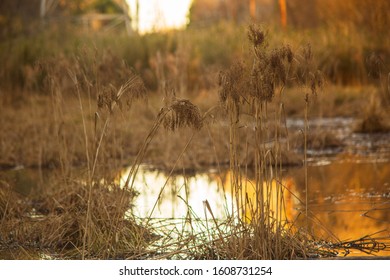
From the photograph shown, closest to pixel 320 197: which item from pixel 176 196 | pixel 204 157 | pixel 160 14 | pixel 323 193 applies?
pixel 323 193

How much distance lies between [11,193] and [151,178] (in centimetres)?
173

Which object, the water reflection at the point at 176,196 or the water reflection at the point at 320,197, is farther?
the water reflection at the point at 176,196

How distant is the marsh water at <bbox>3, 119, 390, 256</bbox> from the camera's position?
13.6 feet

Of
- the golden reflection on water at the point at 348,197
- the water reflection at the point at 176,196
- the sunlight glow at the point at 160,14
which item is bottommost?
the water reflection at the point at 176,196

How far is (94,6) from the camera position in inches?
783

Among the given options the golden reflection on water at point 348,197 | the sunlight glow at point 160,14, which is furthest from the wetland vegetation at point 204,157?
the sunlight glow at point 160,14

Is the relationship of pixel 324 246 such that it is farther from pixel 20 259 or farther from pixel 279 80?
pixel 20 259

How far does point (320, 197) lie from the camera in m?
5.07

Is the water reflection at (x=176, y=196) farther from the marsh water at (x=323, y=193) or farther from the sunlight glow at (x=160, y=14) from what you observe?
the sunlight glow at (x=160, y=14)

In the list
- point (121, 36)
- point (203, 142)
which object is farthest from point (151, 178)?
point (121, 36)

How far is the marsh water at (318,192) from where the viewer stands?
13.6ft

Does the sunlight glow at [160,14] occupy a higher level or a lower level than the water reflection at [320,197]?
higher

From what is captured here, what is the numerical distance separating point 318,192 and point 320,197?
6.1 inches
